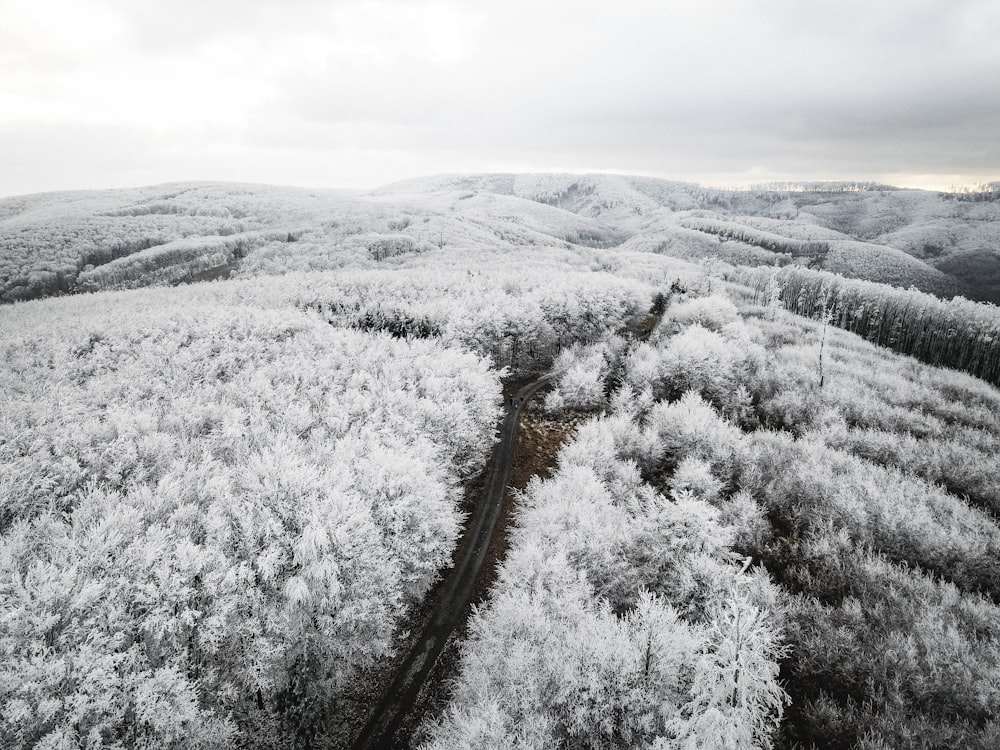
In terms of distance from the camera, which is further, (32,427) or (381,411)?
(381,411)

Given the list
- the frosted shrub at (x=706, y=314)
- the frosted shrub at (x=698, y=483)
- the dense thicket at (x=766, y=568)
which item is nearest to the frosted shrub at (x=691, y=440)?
the dense thicket at (x=766, y=568)

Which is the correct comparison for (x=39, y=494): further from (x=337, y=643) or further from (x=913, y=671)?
(x=913, y=671)

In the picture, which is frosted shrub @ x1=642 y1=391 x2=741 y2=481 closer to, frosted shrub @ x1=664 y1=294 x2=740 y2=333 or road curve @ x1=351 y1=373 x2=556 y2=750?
road curve @ x1=351 y1=373 x2=556 y2=750

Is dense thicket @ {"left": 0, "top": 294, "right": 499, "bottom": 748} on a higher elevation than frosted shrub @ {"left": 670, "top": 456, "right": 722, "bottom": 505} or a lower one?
higher

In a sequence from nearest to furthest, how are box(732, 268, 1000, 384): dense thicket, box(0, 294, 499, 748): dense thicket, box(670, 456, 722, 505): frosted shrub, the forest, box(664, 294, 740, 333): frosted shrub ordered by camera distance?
box(0, 294, 499, 748): dense thicket
the forest
box(670, 456, 722, 505): frosted shrub
box(664, 294, 740, 333): frosted shrub
box(732, 268, 1000, 384): dense thicket

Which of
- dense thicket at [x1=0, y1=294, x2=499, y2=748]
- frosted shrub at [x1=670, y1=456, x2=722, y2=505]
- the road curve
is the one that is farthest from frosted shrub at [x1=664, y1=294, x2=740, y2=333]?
dense thicket at [x1=0, y1=294, x2=499, y2=748]

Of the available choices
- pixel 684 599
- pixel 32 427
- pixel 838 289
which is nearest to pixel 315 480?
pixel 32 427

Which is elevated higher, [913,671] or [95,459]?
[95,459]
